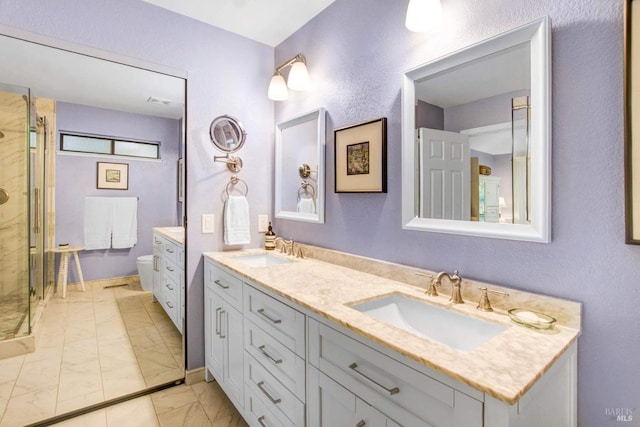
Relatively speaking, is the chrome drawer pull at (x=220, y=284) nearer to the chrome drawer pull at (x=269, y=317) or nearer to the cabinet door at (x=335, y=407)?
the chrome drawer pull at (x=269, y=317)

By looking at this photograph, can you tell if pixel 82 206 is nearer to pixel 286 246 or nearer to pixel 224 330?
pixel 224 330

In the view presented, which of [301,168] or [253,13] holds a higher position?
[253,13]

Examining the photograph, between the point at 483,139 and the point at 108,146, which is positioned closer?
the point at 483,139

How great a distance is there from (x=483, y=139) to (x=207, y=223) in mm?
1737

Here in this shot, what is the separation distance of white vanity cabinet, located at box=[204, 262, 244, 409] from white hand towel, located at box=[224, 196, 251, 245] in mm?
256

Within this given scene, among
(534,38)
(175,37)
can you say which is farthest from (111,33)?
(534,38)

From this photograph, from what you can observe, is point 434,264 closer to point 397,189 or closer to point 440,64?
point 397,189

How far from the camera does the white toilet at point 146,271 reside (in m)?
2.11

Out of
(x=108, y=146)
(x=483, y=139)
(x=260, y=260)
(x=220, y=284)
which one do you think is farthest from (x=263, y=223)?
(x=483, y=139)

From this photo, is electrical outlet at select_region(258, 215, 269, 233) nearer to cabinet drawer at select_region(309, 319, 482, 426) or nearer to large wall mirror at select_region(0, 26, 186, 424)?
large wall mirror at select_region(0, 26, 186, 424)

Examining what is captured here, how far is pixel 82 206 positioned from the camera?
6.10ft

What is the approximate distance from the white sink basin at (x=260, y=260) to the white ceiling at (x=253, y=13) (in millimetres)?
1586

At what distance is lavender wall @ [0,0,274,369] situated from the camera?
65.8 inches

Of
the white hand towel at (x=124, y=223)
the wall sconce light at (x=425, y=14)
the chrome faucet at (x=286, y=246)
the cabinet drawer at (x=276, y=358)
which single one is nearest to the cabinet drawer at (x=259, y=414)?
the cabinet drawer at (x=276, y=358)
